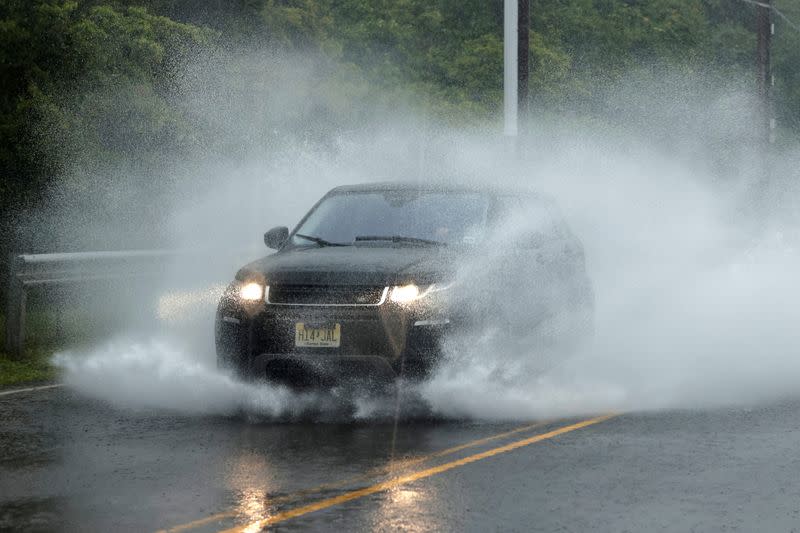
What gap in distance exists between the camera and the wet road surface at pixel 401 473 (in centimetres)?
793

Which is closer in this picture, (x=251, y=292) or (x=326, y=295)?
(x=326, y=295)

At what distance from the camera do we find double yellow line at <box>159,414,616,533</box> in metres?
7.82

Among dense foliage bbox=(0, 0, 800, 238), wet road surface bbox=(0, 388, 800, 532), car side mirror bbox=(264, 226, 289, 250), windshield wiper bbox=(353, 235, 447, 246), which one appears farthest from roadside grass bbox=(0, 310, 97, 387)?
windshield wiper bbox=(353, 235, 447, 246)

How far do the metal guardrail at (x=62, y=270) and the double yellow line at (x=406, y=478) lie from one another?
618 centimetres

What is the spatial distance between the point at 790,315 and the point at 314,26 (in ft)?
65.2

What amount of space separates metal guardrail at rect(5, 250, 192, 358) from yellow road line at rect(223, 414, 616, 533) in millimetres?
6357

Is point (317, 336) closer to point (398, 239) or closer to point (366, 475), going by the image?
point (398, 239)

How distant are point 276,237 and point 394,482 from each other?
450cm

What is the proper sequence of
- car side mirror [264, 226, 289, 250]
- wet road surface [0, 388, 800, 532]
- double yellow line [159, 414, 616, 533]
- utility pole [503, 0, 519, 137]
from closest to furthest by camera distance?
1. double yellow line [159, 414, 616, 533]
2. wet road surface [0, 388, 800, 532]
3. car side mirror [264, 226, 289, 250]
4. utility pole [503, 0, 519, 137]

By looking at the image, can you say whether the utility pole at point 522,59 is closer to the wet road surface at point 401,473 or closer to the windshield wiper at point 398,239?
the windshield wiper at point 398,239

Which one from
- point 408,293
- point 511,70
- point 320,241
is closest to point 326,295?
point 408,293

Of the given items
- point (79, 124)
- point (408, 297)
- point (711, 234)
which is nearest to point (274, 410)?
point (408, 297)

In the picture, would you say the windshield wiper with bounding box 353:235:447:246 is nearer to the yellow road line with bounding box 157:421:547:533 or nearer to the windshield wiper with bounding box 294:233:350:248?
the windshield wiper with bounding box 294:233:350:248

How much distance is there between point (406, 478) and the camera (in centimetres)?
901
